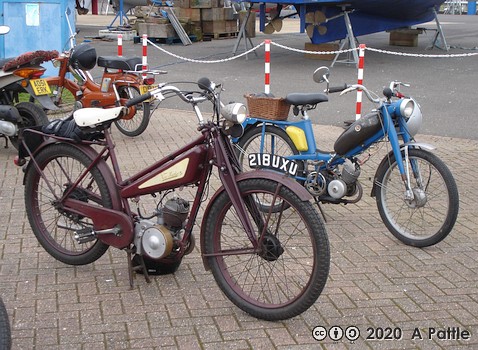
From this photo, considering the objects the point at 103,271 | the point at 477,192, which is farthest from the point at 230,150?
the point at 477,192

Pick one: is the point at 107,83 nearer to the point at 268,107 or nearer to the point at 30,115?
the point at 30,115

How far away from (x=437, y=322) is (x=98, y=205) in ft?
7.09

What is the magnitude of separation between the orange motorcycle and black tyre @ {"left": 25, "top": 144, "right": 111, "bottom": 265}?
383 centimetres

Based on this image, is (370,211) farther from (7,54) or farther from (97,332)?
(7,54)

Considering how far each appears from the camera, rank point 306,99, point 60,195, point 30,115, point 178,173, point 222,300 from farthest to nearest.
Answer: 1. point 30,115
2. point 306,99
3. point 60,195
4. point 222,300
5. point 178,173

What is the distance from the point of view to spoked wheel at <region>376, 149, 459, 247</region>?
544 centimetres

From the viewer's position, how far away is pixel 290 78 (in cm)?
1588

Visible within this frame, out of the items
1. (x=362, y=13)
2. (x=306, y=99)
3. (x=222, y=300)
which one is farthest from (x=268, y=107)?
(x=362, y=13)

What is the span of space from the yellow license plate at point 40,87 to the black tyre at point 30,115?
0.82ft

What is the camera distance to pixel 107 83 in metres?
9.31

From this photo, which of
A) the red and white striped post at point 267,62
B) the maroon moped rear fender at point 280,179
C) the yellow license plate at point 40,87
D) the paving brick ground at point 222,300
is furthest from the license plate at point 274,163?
the red and white striped post at point 267,62

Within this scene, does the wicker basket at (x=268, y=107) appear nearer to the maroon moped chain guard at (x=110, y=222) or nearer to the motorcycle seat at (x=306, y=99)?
the motorcycle seat at (x=306, y=99)

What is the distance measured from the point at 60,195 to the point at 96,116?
0.65 m

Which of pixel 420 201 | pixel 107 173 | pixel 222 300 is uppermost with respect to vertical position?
pixel 107 173
